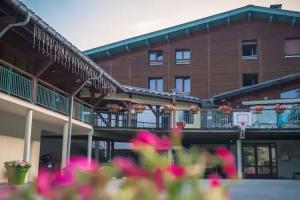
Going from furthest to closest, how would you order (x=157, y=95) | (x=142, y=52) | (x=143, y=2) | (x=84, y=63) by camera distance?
(x=142, y=52) → (x=157, y=95) → (x=84, y=63) → (x=143, y=2)

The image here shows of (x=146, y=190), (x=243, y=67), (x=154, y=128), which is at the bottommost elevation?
(x=146, y=190)

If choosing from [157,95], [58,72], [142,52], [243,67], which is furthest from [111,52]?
[58,72]

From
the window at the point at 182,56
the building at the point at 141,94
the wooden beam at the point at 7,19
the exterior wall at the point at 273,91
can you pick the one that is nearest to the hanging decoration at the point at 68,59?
the building at the point at 141,94

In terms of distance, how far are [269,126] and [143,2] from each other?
13608 millimetres

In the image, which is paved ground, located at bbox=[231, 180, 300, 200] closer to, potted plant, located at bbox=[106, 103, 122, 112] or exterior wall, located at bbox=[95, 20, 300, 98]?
potted plant, located at bbox=[106, 103, 122, 112]

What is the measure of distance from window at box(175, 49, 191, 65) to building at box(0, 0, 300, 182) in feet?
0.21

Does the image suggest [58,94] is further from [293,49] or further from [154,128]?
[293,49]

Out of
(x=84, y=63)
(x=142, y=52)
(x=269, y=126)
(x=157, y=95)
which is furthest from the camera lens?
(x=142, y=52)

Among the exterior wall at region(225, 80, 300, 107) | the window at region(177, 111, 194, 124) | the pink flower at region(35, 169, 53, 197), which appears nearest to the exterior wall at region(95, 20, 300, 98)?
the exterior wall at region(225, 80, 300, 107)

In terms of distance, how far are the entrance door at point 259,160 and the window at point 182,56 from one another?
6.91 m

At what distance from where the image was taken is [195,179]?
43.7 inches

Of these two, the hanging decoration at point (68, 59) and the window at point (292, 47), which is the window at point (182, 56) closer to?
the window at point (292, 47)

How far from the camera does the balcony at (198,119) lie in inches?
833

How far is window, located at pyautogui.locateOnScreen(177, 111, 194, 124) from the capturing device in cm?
2270
